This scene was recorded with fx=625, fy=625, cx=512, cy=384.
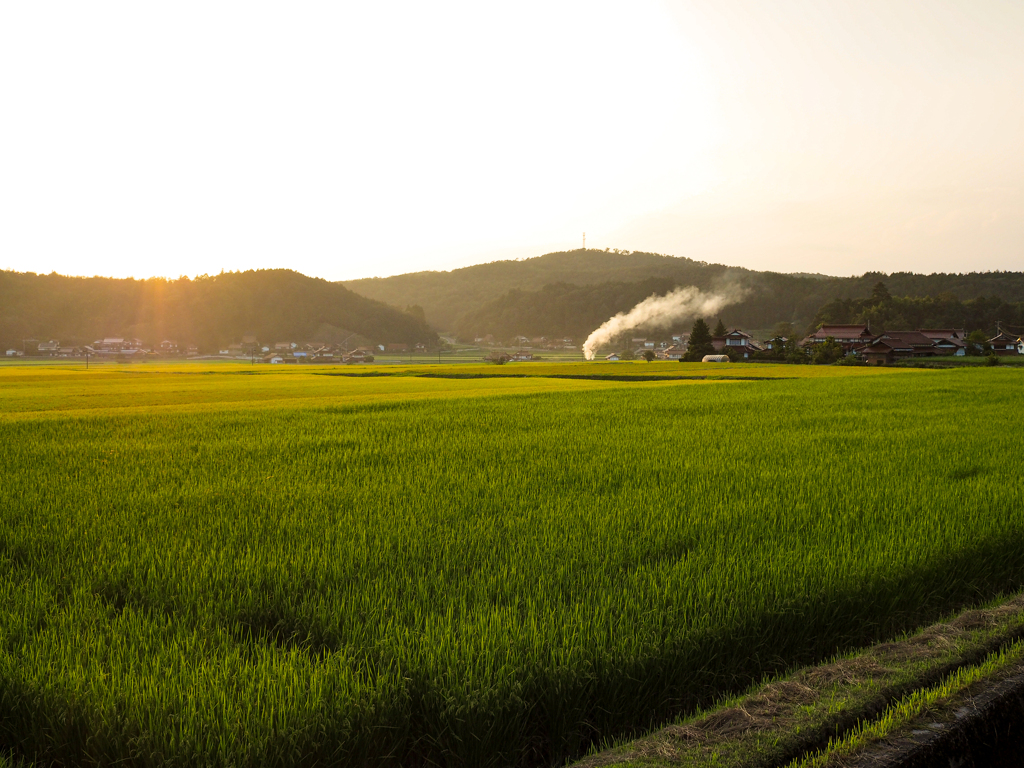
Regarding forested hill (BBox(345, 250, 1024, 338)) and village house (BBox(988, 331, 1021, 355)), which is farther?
forested hill (BBox(345, 250, 1024, 338))

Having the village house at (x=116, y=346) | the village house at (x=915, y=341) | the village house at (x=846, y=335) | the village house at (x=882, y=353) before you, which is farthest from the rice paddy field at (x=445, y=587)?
the village house at (x=116, y=346)

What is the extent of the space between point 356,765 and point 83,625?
1.65 meters

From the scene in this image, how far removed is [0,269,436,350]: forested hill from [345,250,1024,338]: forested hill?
23.7 meters

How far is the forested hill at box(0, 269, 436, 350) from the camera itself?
4087 inches

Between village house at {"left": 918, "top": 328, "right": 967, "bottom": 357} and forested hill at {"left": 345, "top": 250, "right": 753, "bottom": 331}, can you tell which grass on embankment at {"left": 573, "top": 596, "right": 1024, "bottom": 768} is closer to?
village house at {"left": 918, "top": 328, "right": 967, "bottom": 357}

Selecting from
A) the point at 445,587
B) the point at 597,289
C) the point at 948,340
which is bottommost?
the point at 445,587

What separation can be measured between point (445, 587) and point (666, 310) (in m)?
114

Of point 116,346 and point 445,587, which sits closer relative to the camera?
point 445,587

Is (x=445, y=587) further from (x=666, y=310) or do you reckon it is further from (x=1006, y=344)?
(x=666, y=310)

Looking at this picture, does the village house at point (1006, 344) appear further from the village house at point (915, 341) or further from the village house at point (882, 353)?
the village house at point (882, 353)

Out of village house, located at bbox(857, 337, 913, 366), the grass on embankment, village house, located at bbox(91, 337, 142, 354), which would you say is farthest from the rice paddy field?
village house, located at bbox(91, 337, 142, 354)

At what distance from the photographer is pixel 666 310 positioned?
11256 centimetres

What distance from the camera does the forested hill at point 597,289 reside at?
326 ft

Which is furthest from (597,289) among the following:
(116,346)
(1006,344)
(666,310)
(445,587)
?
(445,587)
